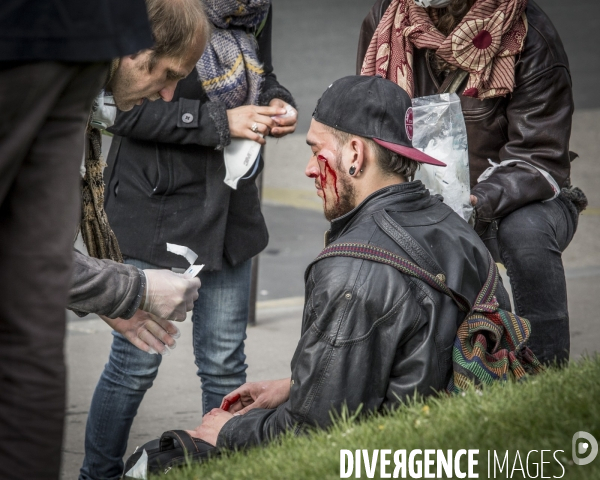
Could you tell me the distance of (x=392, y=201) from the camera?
3.00m

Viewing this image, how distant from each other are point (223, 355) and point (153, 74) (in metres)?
1.43

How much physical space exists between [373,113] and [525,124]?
112 centimetres

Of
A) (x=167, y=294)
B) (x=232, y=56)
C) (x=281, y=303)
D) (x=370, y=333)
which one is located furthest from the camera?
(x=281, y=303)

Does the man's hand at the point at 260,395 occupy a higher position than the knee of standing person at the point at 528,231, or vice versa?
the knee of standing person at the point at 528,231

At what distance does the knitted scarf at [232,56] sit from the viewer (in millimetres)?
3719

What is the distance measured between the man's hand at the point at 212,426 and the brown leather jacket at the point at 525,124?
1406mm

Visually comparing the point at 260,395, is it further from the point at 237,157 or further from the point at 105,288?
the point at 237,157

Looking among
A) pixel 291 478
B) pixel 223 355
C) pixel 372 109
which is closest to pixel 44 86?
pixel 291 478

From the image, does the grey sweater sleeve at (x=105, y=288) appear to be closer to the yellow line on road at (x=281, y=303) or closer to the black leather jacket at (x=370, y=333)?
the black leather jacket at (x=370, y=333)

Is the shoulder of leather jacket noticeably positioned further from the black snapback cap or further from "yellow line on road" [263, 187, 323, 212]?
"yellow line on road" [263, 187, 323, 212]

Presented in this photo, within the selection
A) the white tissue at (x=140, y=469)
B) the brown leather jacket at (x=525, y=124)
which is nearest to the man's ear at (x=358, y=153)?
the brown leather jacket at (x=525, y=124)

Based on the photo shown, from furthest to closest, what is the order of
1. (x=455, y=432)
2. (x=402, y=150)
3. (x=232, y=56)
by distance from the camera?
(x=232, y=56), (x=402, y=150), (x=455, y=432)

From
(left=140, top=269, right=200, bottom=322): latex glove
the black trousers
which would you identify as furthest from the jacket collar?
the black trousers

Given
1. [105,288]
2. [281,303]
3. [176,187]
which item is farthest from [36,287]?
[281,303]
